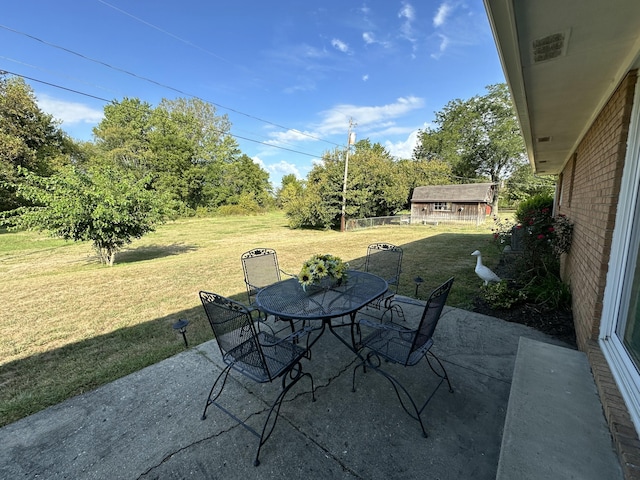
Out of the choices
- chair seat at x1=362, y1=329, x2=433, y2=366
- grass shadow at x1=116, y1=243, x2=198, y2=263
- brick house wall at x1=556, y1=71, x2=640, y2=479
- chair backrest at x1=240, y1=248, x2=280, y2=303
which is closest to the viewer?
brick house wall at x1=556, y1=71, x2=640, y2=479

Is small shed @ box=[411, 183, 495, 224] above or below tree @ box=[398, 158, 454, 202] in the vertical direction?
below

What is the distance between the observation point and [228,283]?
581 cm

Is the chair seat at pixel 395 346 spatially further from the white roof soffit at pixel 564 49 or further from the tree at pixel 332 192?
the tree at pixel 332 192

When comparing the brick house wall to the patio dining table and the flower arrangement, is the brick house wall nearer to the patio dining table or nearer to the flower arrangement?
the patio dining table

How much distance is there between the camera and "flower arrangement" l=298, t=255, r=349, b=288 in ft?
9.29

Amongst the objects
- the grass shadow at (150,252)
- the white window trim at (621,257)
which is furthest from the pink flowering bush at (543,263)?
the grass shadow at (150,252)

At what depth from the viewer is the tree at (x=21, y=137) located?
16797 millimetres

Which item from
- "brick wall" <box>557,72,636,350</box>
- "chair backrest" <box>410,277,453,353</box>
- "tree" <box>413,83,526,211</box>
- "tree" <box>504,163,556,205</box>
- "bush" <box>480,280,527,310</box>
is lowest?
"bush" <box>480,280,527,310</box>

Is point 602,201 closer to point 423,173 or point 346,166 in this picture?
point 346,166

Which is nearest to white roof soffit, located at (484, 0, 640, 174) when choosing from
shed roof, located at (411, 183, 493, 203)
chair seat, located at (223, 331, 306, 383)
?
chair seat, located at (223, 331, 306, 383)

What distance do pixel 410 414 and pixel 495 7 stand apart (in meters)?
2.61

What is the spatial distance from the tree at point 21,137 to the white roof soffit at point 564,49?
77.6 feet

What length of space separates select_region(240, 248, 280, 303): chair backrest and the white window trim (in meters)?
3.40

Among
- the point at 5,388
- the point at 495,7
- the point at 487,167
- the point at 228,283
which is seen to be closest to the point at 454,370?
the point at 495,7
